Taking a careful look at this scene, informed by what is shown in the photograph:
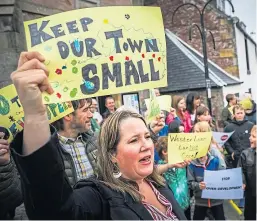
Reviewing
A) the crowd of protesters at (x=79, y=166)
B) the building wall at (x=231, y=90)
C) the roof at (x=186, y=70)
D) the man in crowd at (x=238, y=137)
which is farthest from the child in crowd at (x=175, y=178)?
the building wall at (x=231, y=90)

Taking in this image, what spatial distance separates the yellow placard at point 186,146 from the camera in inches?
110

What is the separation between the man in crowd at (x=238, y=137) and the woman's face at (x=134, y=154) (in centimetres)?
381

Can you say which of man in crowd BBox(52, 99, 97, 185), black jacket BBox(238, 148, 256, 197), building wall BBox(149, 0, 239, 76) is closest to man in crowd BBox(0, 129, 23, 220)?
man in crowd BBox(52, 99, 97, 185)

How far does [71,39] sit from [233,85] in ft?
51.3

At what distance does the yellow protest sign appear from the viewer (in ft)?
5.60

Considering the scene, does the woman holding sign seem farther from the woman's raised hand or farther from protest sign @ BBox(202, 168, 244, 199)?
protest sign @ BBox(202, 168, 244, 199)

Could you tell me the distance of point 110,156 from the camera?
157cm

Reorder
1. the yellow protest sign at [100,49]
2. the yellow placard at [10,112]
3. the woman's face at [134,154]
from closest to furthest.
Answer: the woman's face at [134,154] < the yellow protest sign at [100,49] < the yellow placard at [10,112]

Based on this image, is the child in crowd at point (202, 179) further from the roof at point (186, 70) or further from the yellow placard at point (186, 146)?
the roof at point (186, 70)

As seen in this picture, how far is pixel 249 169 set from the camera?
3.83 metres

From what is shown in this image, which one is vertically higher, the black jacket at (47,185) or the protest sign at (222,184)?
the black jacket at (47,185)

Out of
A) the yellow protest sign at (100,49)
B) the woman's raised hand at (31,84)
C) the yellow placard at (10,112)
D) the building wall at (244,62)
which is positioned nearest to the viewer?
the woman's raised hand at (31,84)

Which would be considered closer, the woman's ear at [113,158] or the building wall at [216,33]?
the woman's ear at [113,158]

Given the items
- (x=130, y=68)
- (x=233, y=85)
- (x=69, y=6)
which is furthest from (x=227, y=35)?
(x=130, y=68)
